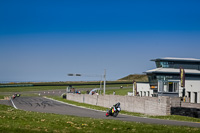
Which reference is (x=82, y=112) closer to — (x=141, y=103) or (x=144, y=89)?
(x=141, y=103)

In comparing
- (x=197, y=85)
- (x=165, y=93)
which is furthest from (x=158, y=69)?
(x=197, y=85)

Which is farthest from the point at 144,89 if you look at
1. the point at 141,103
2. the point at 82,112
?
the point at 82,112

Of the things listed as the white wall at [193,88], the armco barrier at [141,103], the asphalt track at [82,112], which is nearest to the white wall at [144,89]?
the white wall at [193,88]

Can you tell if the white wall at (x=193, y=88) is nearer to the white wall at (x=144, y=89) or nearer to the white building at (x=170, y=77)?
the white building at (x=170, y=77)

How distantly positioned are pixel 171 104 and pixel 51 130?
21.6m

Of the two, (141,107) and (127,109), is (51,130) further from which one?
(127,109)

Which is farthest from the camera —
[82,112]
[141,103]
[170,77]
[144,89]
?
[144,89]

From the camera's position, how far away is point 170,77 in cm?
7225

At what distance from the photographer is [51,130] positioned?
14.6 metres

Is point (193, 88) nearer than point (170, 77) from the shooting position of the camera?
Yes

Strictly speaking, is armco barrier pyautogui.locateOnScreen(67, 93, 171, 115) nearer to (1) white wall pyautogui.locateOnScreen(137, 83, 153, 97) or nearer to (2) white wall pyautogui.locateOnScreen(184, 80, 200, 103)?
(2) white wall pyautogui.locateOnScreen(184, 80, 200, 103)

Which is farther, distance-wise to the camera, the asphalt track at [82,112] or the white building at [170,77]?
the white building at [170,77]

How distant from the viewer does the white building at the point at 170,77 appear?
65.8 m

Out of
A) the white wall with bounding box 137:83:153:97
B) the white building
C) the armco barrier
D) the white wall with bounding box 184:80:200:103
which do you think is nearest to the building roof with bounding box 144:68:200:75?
the white building
